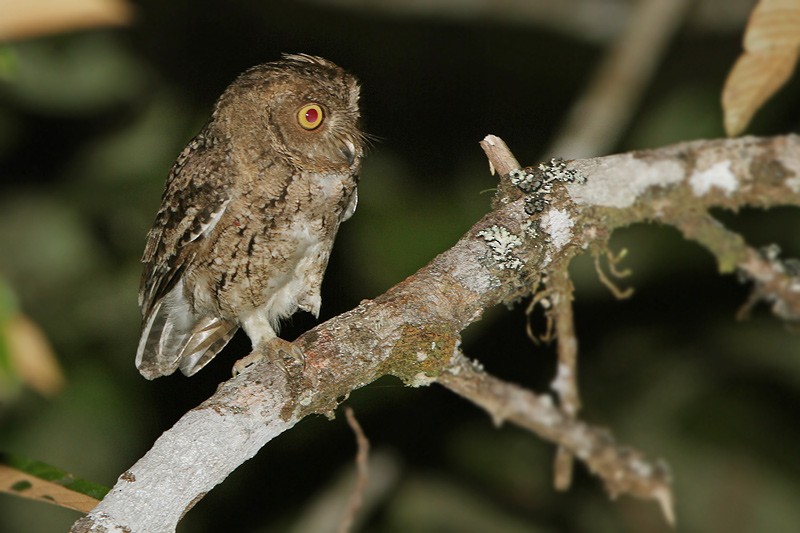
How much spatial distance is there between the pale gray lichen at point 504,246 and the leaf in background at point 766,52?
2.12 feet

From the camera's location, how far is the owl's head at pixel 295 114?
10.5ft

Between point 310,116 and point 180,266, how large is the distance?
80 centimetres

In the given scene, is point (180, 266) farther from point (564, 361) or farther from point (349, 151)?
point (564, 361)

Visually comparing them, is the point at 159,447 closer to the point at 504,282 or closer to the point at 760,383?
the point at 504,282

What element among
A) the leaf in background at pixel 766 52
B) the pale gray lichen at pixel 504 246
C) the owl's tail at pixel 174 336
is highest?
the leaf in background at pixel 766 52

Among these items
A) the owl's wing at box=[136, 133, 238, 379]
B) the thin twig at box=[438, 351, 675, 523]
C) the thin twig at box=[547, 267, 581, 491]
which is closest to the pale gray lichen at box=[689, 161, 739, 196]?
the thin twig at box=[547, 267, 581, 491]

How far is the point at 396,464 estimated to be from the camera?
180 inches

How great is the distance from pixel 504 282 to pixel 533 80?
372 cm

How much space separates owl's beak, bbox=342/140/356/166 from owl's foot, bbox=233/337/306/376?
0.74 m

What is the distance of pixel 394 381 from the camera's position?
478 cm

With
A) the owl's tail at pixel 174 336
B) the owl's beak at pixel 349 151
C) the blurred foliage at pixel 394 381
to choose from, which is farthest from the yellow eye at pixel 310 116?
the blurred foliage at pixel 394 381

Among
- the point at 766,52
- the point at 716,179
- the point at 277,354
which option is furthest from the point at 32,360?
the point at 766,52

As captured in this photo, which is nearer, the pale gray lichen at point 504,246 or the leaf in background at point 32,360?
the leaf in background at point 32,360

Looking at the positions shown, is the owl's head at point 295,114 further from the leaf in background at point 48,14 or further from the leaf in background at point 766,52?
the leaf in background at point 48,14
